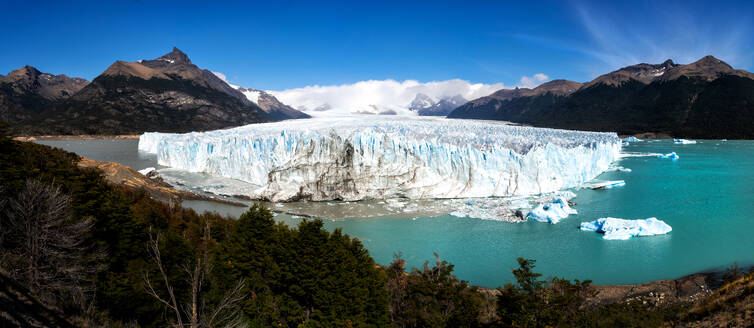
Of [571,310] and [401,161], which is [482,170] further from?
[571,310]

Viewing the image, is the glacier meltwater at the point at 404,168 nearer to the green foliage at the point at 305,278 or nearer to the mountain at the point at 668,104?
the green foliage at the point at 305,278

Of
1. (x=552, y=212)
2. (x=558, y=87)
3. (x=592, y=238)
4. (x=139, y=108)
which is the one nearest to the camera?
(x=592, y=238)

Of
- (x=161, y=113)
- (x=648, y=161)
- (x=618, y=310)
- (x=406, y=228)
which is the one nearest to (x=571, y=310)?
(x=618, y=310)

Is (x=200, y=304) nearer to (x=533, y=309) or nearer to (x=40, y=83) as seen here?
(x=533, y=309)

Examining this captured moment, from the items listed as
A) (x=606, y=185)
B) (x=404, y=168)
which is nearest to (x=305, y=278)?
(x=404, y=168)

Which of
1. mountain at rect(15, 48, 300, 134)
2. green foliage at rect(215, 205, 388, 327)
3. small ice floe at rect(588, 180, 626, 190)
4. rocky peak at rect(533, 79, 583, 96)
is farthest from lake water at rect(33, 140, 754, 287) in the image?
rocky peak at rect(533, 79, 583, 96)

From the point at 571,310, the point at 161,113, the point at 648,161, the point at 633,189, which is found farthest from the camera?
the point at 161,113
